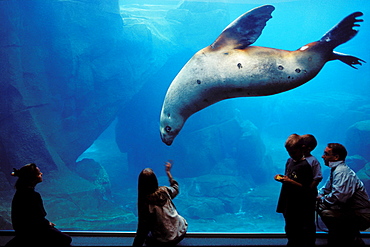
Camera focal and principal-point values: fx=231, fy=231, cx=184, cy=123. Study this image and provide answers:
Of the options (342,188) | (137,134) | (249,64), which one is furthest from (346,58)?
(137,134)

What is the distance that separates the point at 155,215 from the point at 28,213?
111 cm

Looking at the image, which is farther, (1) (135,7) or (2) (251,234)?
(1) (135,7)

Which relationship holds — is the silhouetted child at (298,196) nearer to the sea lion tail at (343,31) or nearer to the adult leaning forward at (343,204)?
the adult leaning forward at (343,204)

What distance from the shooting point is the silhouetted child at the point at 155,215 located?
1.83 m

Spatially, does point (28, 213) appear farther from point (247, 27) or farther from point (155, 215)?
point (247, 27)

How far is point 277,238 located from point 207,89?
200cm

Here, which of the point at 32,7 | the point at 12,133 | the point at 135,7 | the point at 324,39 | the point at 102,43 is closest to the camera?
the point at 324,39

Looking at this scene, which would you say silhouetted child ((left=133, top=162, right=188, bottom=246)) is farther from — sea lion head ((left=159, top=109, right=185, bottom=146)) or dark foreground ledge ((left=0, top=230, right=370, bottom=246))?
Result: dark foreground ledge ((left=0, top=230, right=370, bottom=246))

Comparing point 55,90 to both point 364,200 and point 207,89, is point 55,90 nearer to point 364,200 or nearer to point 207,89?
point 207,89

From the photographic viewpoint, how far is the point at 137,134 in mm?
21000

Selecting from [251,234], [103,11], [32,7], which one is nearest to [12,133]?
[32,7]

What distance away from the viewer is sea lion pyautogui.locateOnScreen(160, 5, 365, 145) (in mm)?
1894

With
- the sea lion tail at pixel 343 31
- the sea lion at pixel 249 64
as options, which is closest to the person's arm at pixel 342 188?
the sea lion at pixel 249 64

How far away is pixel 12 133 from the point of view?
35.3ft
